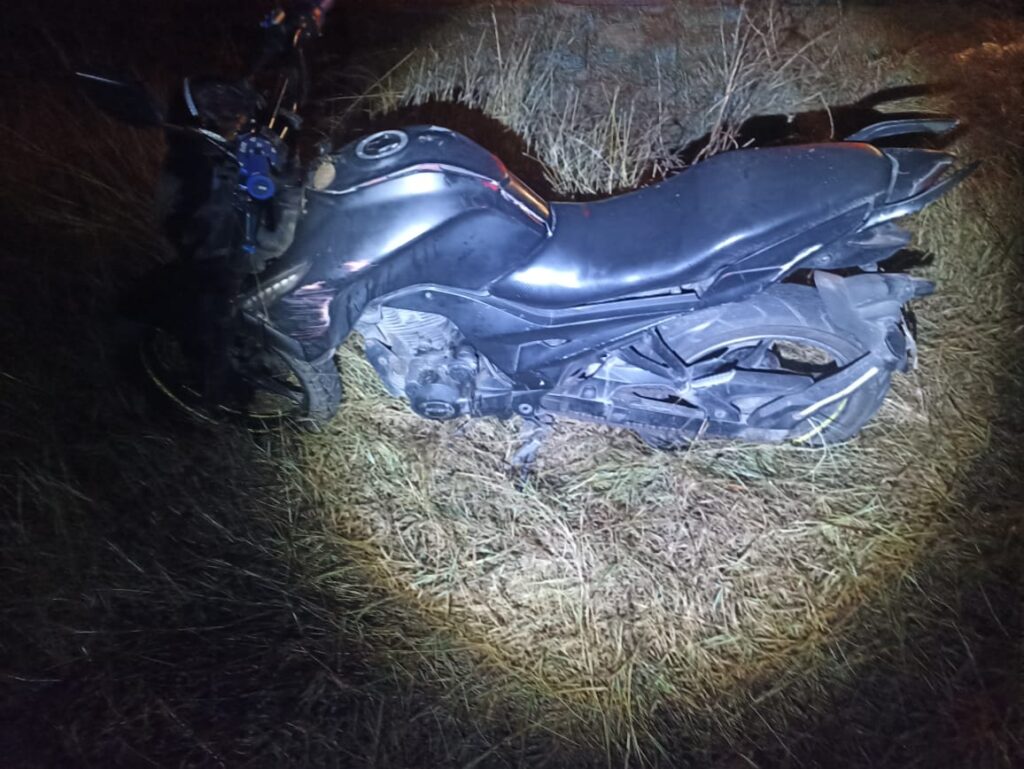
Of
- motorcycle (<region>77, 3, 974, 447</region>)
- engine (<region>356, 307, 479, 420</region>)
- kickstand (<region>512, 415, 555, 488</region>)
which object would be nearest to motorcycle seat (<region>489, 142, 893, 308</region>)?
motorcycle (<region>77, 3, 974, 447</region>)

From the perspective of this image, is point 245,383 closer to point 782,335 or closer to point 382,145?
point 382,145

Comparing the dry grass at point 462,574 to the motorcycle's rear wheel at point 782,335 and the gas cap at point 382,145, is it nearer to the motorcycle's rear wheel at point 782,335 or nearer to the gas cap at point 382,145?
the motorcycle's rear wheel at point 782,335

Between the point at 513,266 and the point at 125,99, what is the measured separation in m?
0.51

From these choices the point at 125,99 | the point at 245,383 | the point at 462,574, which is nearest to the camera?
the point at 125,99

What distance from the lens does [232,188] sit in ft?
3.15

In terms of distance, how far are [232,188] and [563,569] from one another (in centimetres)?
85

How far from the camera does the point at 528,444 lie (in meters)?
1.43

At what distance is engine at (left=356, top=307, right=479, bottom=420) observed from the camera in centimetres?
120

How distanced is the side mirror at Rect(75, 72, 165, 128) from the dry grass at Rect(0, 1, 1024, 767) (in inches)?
20.8

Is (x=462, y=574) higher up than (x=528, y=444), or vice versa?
(x=528, y=444)

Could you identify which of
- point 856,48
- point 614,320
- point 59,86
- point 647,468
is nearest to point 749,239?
point 614,320

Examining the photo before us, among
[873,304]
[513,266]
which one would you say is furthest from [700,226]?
[873,304]

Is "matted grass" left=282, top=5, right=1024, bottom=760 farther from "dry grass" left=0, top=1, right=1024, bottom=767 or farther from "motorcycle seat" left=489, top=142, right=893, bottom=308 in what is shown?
"motorcycle seat" left=489, top=142, right=893, bottom=308

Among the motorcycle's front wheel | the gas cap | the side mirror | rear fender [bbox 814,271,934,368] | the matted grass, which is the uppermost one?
the side mirror
